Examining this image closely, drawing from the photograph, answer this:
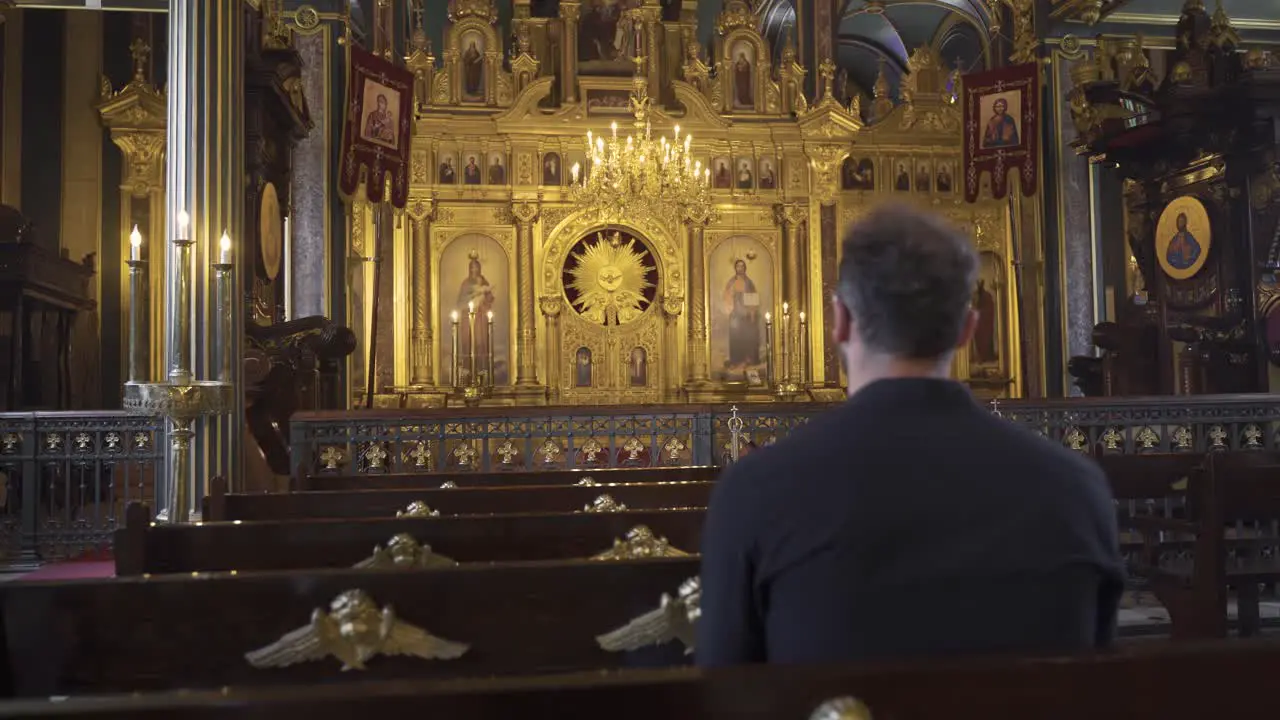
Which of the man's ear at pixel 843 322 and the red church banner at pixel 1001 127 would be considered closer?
the man's ear at pixel 843 322

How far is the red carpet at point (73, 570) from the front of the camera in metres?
6.84

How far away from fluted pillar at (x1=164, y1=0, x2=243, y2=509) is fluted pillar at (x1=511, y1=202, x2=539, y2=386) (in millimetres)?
7274

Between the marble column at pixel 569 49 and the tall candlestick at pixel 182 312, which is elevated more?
the marble column at pixel 569 49

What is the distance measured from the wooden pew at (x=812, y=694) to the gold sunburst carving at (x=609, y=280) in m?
13.3

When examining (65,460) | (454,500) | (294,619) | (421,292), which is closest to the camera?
(294,619)

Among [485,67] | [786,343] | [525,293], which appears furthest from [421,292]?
[786,343]

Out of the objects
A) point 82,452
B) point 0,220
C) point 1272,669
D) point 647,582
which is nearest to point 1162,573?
point 647,582

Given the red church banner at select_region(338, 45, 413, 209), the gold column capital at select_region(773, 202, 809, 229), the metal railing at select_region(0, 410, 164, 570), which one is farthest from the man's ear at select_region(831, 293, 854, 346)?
the gold column capital at select_region(773, 202, 809, 229)

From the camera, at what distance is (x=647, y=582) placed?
90.7 inches

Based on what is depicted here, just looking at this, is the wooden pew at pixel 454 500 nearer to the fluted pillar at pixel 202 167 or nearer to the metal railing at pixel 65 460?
the fluted pillar at pixel 202 167

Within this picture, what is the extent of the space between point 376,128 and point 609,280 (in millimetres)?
3766

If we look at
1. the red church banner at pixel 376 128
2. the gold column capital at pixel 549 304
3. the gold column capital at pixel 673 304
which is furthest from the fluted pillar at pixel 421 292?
the gold column capital at pixel 673 304

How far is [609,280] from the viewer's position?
14.7m

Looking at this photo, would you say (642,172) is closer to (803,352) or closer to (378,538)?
(803,352)
